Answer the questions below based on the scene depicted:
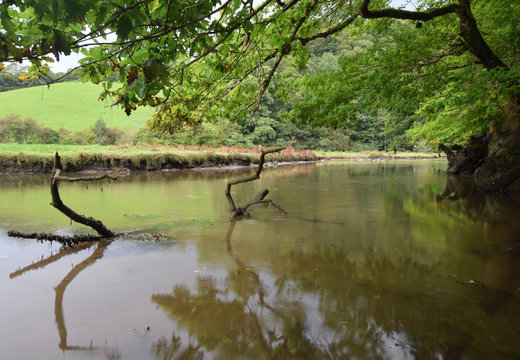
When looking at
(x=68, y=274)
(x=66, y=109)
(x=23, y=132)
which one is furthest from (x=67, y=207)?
(x=66, y=109)

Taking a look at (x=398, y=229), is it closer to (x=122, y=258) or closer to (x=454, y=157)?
(x=122, y=258)

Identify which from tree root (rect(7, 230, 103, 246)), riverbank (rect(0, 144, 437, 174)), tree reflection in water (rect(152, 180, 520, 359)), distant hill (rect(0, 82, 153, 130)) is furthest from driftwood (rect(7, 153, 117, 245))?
distant hill (rect(0, 82, 153, 130))

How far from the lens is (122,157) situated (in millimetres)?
20234

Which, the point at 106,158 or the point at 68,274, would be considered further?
the point at 106,158

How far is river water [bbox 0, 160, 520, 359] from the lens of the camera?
102 inches

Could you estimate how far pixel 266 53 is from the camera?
594 centimetres

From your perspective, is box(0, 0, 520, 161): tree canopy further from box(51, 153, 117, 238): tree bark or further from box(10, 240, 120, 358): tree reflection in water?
box(10, 240, 120, 358): tree reflection in water

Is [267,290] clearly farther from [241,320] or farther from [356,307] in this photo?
[356,307]

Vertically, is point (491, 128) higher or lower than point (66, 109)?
lower

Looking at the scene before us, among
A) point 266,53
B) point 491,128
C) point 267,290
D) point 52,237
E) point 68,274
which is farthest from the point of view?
point 491,128

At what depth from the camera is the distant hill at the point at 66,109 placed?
154 ft

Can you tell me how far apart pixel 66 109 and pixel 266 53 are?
57.2 meters

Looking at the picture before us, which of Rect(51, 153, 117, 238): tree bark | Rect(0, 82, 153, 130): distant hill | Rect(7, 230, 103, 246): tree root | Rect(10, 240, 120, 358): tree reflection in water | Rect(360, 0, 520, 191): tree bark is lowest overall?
Rect(10, 240, 120, 358): tree reflection in water

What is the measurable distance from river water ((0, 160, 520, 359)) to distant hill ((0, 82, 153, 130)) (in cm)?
4249
